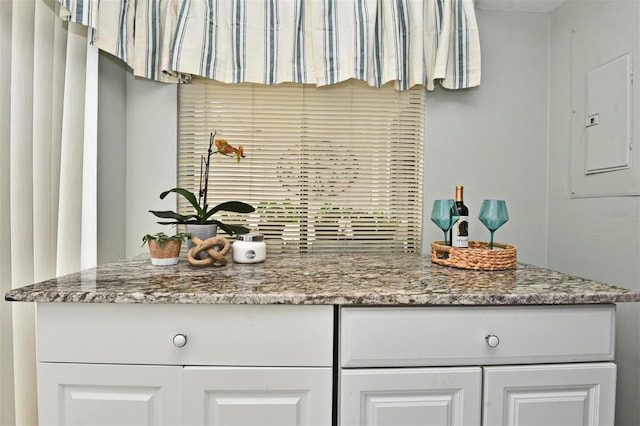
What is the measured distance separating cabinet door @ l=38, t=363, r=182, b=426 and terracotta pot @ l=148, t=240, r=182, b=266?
0.42 metres

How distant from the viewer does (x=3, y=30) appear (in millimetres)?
1061

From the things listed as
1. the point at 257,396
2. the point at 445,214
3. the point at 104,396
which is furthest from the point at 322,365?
the point at 445,214

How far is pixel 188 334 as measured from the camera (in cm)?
93

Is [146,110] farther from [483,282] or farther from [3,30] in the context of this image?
[483,282]

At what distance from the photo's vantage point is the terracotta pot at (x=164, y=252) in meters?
1.25

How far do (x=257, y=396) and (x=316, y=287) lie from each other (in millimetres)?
336

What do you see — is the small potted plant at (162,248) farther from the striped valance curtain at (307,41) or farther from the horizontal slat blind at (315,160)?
the striped valance curtain at (307,41)

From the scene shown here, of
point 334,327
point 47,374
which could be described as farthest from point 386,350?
point 47,374

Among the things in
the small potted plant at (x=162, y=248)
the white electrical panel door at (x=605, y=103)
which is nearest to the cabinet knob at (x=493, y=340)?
the white electrical panel door at (x=605, y=103)

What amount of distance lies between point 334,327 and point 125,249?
126 centimetres

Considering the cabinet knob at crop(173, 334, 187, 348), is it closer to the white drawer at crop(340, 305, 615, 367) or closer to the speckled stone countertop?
the speckled stone countertop

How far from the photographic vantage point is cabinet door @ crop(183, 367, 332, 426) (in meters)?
0.93

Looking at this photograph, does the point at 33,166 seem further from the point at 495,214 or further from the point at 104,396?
the point at 495,214

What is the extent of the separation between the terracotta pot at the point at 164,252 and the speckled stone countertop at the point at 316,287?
3 centimetres
